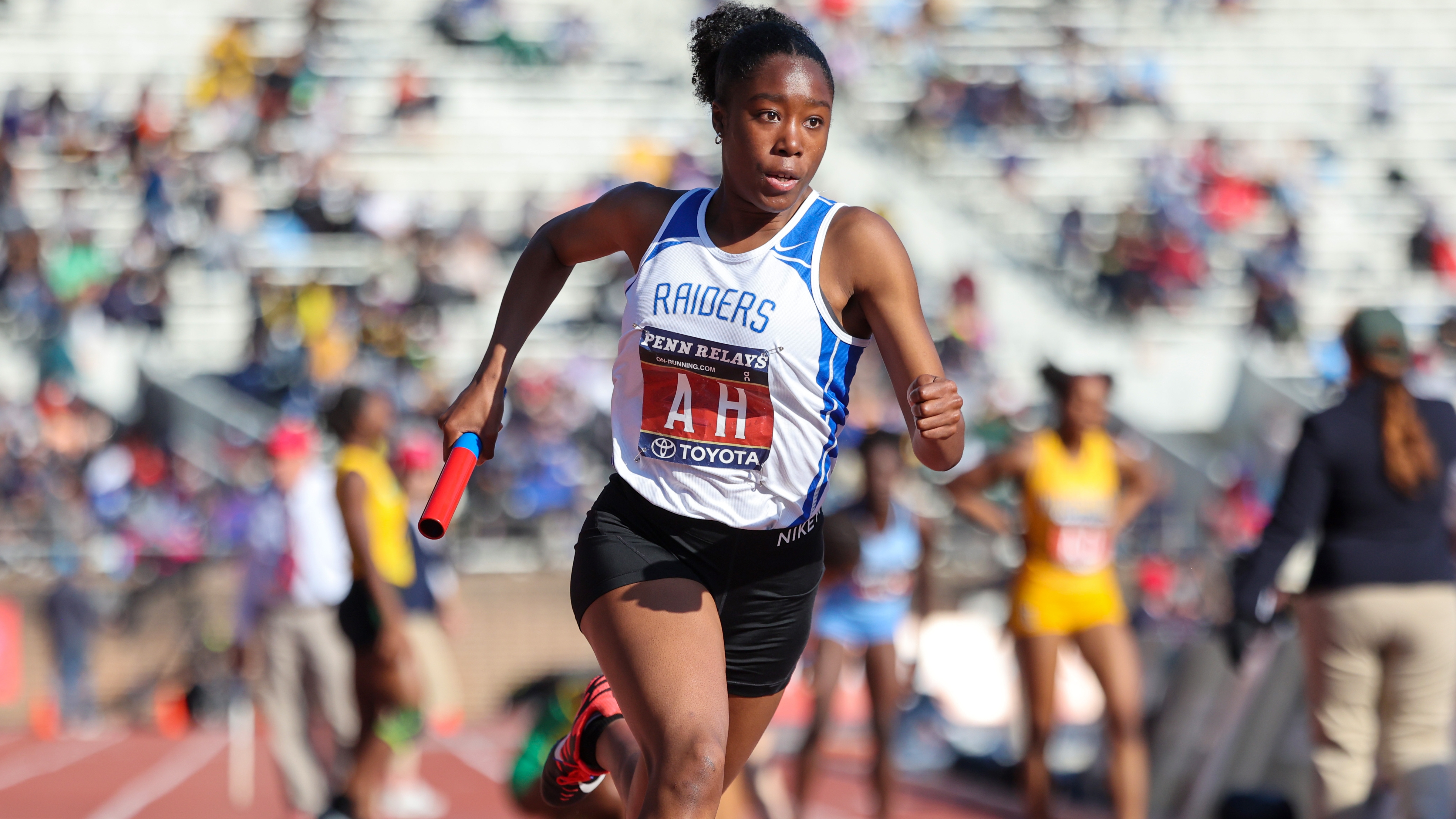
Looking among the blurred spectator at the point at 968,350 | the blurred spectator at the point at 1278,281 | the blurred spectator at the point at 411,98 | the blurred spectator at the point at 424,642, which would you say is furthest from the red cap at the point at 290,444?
the blurred spectator at the point at 1278,281

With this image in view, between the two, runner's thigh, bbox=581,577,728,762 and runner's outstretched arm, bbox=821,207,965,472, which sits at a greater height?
runner's outstretched arm, bbox=821,207,965,472

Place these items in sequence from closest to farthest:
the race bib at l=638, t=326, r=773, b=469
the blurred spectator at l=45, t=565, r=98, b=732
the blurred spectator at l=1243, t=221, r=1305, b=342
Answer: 1. the race bib at l=638, t=326, r=773, b=469
2. the blurred spectator at l=45, t=565, r=98, b=732
3. the blurred spectator at l=1243, t=221, r=1305, b=342

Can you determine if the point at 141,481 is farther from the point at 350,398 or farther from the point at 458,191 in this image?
the point at 350,398

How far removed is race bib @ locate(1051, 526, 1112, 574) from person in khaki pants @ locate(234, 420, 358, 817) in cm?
328

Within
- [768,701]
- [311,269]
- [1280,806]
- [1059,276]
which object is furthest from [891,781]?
[1059,276]

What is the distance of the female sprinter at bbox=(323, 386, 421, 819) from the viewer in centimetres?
682

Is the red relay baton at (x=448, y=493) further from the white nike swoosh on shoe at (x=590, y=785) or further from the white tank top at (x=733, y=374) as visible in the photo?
the white nike swoosh on shoe at (x=590, y=785)

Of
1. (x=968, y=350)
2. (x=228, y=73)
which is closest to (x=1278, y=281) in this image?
(x=968, y=350)

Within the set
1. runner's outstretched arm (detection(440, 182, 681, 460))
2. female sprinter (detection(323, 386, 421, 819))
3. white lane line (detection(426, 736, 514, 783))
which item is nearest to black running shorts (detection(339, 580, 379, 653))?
female sprinter (detection(323, 386, 421, 819))

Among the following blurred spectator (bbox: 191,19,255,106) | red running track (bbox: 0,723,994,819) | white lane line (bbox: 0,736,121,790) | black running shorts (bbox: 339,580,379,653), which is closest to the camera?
black running shorts (bbox: 339,580,379,653)

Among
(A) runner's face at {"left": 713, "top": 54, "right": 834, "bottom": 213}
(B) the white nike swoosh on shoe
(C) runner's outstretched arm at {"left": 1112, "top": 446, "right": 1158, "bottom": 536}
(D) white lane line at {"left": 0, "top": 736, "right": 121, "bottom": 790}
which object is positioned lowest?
(D) white lane line at {"left": 0, "top": 736, "right": 121, "bottom": 790}

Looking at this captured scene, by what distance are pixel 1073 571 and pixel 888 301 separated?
408 centimetres

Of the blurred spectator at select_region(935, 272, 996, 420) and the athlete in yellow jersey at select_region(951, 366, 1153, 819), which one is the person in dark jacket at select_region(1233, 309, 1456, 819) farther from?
the blurred spectator at select_region(935, 272, 996, 420)

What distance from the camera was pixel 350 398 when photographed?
7.33 m
